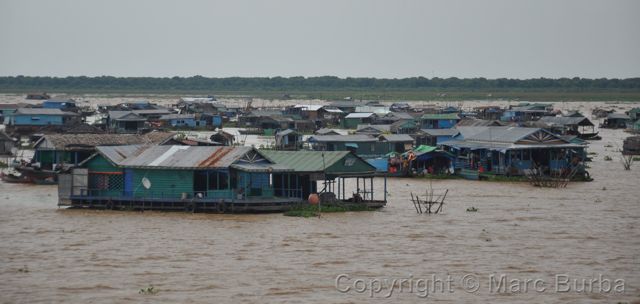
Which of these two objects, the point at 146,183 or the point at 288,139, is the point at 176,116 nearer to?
the point at 288,139

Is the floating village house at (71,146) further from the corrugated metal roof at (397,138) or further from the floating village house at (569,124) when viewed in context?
the floating village house at (569,124)

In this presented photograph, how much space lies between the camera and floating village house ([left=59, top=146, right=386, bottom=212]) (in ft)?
93.1

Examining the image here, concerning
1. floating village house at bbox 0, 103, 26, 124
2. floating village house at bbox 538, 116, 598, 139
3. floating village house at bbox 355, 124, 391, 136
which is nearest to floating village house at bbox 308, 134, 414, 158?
floating village house at bbox 355, 124, 391, 136

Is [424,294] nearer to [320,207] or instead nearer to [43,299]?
[43,299]

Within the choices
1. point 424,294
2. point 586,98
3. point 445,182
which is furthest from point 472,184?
point 586,98

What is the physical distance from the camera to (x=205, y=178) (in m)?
29.0

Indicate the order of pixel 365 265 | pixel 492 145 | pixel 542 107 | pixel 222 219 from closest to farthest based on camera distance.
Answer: pixel 365 265
pixel 222 219
pixel 492 145
pixel 542 107

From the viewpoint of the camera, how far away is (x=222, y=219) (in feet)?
89.6

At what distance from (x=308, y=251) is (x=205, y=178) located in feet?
23.6

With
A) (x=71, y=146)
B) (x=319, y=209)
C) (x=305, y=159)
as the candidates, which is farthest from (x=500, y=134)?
(x=71, y=146)

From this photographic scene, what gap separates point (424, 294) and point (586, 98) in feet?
356

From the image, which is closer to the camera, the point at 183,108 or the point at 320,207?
the point at 320,207

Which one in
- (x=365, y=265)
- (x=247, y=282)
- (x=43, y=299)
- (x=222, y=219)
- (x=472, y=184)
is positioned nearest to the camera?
(x=43, y=299)

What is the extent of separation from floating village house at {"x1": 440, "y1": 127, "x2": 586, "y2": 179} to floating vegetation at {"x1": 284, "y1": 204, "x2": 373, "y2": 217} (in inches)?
453
